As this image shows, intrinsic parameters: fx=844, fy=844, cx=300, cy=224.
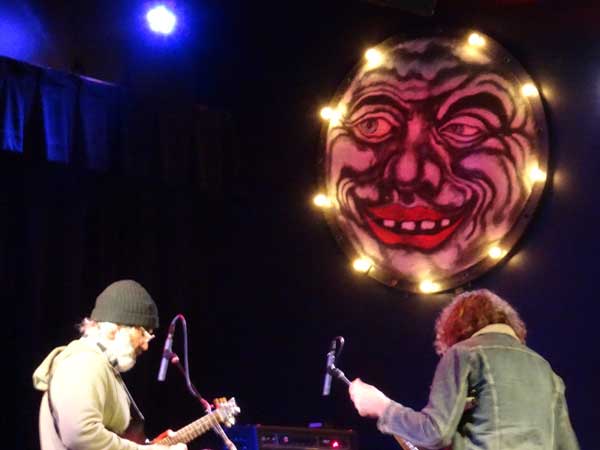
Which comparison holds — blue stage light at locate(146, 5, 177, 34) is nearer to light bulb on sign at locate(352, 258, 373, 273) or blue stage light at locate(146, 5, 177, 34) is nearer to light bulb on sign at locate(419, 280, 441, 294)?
light bulb on sign at locate(352, 258, 373, 273)

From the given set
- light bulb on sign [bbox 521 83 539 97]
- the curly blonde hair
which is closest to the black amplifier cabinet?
the curly blonde hair

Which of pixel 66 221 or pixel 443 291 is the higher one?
pixel 66 221

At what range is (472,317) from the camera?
343 cm

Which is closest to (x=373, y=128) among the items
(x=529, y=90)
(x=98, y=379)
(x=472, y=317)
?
(x=529, y=90)

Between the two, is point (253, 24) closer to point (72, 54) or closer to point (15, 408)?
point (72, 54)

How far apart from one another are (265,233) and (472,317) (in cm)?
250

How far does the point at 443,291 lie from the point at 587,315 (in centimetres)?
84

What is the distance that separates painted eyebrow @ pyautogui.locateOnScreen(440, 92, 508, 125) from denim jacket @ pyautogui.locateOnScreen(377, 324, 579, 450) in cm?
187

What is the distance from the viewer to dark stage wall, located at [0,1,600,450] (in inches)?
178

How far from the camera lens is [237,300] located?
571 centimetres

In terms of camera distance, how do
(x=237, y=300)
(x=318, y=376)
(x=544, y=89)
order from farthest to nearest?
(x=237, y=300) → (x=318, y=376) → (x=544, y=89)

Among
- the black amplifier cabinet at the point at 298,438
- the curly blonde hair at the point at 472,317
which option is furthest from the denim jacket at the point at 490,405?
the black amplifier cabinet at the point at 298,438

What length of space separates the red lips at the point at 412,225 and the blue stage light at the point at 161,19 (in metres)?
1.99

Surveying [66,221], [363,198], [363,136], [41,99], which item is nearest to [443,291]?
[363,198]
